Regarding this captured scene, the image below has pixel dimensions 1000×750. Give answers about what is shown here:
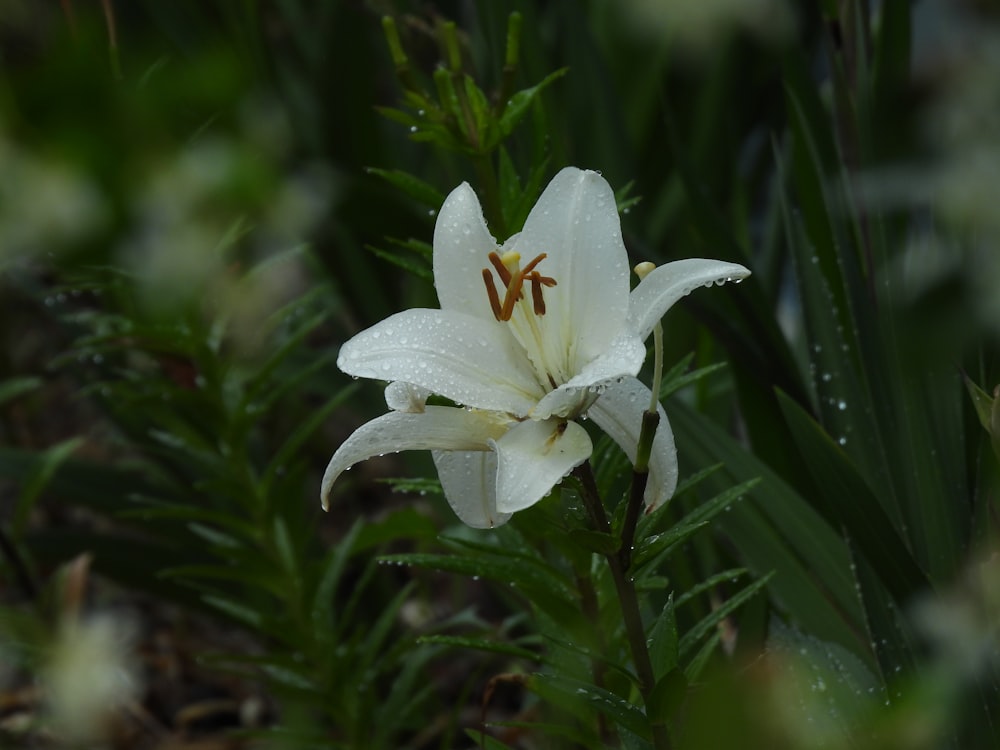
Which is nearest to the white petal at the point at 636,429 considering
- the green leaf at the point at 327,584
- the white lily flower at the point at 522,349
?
the white lily flower at the point at 522,349

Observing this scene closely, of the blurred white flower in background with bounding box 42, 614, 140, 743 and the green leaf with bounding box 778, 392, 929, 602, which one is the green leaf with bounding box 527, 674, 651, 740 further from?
the blurred white flower in background with bounding box 42, 614, 140, 743

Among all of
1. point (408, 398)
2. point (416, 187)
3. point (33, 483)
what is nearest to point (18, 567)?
point (33, 483)

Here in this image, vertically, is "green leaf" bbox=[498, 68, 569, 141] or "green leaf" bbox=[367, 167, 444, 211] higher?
"green leaf" bbox=[498, 68, 569, 141]

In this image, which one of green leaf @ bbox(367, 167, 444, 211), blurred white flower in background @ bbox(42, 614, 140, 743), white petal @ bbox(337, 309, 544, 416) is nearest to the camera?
white petal @ bbox(337, 309, 544, 416)

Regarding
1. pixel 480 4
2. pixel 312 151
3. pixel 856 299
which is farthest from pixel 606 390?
pixel 312 151

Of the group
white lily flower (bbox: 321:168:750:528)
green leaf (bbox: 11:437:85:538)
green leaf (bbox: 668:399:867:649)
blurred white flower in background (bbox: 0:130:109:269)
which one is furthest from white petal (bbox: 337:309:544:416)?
green leaf (bbox: 11:437:85:538)

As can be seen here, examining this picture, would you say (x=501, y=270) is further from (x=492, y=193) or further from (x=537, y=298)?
(x=492, y=193)
